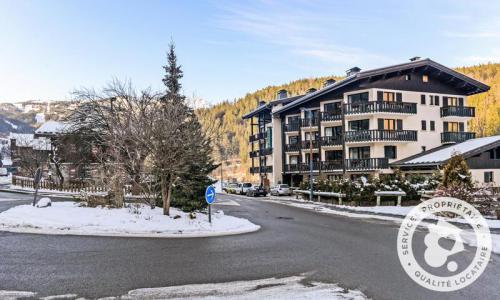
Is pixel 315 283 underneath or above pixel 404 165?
underneath

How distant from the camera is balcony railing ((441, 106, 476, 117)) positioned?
4812cm

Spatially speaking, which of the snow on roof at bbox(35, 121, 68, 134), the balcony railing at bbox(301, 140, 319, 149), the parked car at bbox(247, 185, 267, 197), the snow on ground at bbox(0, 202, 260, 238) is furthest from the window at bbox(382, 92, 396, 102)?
the snow on roof at bbox(35, 121, 68, 134)

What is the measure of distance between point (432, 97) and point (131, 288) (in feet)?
160

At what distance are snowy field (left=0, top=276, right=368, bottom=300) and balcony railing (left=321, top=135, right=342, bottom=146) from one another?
4137 centimetres

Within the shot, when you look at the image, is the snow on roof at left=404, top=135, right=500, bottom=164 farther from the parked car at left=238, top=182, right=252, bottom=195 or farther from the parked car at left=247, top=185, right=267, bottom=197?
the parked car at left=238, top=182, right=252, bottom=195

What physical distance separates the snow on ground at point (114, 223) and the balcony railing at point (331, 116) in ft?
108

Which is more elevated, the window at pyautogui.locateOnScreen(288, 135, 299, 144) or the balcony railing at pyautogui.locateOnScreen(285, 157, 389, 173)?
the window at pyautogui.locateOnScreen(288, 135, 299, 144)

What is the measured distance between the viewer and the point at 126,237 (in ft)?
45.5

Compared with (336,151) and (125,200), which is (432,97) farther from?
(125,200)

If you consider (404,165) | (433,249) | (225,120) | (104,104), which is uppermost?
(225,120)

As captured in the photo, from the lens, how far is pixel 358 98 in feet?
154

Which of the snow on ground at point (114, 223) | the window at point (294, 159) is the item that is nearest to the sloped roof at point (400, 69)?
the window at point (294, 159)

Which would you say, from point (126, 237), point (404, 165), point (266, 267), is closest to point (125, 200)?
point (126, 237)

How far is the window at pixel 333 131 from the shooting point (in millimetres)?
49562
